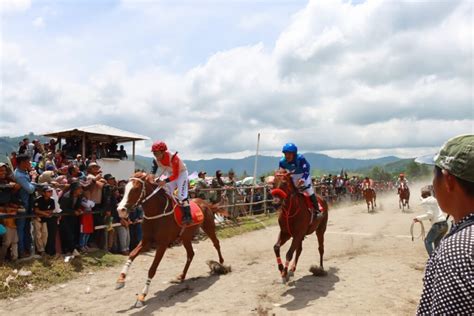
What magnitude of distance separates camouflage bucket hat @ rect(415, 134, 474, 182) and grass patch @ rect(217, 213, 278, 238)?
13.6 meters

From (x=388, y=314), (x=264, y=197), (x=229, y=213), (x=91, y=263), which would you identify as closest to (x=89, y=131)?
(x=229, y=213)

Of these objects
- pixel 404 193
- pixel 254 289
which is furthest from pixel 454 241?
pixel 404 193

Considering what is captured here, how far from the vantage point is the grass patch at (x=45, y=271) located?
7.80m

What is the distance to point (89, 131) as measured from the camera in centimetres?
1883

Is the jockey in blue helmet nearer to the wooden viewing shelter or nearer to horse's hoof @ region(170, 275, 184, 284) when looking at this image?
horse's hoof @ region(170, 275, 184, 284)

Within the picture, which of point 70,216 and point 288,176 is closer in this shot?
point 288,176

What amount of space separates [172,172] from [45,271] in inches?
134

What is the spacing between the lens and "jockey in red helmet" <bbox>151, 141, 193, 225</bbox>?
7.96m

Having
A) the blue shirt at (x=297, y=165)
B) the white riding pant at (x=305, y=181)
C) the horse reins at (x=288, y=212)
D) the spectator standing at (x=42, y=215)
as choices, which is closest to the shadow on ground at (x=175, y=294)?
the horse reins at (x=288, y=212)

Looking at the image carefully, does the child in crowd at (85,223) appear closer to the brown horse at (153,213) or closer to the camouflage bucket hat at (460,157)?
the brown horse at (153,213)

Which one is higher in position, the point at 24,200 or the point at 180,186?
the point at 180,186

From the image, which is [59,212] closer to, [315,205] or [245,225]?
[315,205]

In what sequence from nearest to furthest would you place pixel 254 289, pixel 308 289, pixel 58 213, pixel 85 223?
pixel 308 289 < pixel 254 289 < pixel 58 213 < pixel 85 223

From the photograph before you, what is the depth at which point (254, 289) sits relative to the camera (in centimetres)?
790
